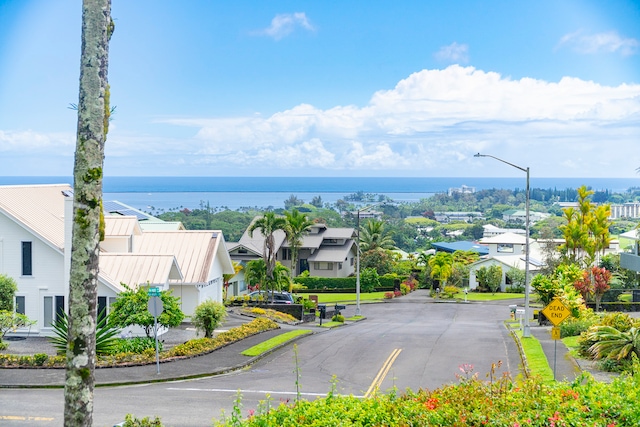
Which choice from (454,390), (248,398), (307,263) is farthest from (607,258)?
(454,390)

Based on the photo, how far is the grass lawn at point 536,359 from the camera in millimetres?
23266

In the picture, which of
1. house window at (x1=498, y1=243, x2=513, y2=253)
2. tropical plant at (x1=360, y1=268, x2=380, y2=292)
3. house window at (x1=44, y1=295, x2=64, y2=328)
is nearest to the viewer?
house window at (x1=44, y1=295, x2=64, y2=328)

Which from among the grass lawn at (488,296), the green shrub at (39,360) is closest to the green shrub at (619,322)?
the green shrub at (39,360)

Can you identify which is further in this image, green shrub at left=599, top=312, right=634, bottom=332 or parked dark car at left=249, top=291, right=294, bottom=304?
parked dark car at left=249, top=291, right=294, bottom=304

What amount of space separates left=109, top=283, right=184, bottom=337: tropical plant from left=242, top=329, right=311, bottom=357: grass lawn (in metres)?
2.97

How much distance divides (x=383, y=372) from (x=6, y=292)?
54.2 feet

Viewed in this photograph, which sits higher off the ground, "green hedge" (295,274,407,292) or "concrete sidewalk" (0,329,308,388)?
"concrete sidewalk" (0,329,308,388)

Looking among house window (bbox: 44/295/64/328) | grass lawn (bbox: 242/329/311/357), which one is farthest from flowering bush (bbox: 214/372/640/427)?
house window (bbox: 44/295/64/328)

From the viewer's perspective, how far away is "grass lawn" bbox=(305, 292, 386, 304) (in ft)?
228

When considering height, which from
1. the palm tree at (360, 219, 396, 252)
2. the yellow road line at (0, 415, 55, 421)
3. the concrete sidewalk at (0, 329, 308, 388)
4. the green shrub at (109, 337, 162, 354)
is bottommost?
the palm tree at (360, 219, 396, 252)

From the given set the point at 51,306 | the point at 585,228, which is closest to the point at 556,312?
the point at 51,306

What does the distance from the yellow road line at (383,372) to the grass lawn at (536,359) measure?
14.3 ft

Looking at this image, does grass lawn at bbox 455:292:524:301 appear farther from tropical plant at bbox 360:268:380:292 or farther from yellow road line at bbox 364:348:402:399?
yellow road line at bbox 364:348:402:399

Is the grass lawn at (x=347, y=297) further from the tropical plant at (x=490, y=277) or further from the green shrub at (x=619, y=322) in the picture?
the green shrub at (x=619, y=322)
